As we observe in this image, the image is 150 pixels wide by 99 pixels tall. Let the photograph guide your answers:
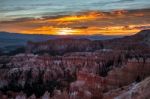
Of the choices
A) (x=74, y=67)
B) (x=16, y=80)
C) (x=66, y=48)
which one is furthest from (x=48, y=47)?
(x=16, y=80)

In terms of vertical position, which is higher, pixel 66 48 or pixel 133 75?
pixel 133 75

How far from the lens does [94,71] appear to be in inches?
3735

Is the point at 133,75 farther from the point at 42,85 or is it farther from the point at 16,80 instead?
the point at 16,80

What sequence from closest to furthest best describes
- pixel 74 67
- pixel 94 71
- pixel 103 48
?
pixel 94 71, pixel 74 67, pixel 103 48

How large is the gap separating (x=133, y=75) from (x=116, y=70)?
8.47 meters

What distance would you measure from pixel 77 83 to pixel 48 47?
59.4 meters

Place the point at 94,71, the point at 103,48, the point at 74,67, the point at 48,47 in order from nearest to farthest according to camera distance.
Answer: the point at 94,71, the point at 74,67, the point at 103,48, the point at 48,47

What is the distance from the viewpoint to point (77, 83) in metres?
84.8

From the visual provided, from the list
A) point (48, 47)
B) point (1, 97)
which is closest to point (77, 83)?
point (1, 97)

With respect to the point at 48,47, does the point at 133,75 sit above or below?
above

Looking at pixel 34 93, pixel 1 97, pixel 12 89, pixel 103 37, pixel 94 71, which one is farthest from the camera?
pixel 103 37

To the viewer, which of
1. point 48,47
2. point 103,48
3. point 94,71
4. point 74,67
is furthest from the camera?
point 48,47

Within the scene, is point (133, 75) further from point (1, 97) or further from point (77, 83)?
point (1, 97)

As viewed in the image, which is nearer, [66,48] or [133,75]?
[133,75]
